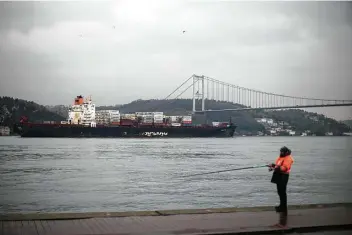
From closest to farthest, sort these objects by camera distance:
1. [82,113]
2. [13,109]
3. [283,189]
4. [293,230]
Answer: [293,230], [283,189], [13,109], [82,113]

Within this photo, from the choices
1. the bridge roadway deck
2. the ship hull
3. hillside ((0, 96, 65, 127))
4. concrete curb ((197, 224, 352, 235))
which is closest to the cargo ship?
the ship hull

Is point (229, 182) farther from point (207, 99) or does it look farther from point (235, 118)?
point (207, 99)

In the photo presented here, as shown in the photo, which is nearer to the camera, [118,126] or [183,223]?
[183,223]

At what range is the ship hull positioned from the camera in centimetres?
5938

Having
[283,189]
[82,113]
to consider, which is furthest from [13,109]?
Result: [82,113]

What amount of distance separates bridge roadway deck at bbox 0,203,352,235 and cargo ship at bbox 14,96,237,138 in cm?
5578

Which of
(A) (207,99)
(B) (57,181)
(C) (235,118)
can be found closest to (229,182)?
(B) (57,181)

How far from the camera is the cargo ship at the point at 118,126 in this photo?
197 ft

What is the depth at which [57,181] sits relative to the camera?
1073 cm

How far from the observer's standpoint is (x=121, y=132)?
63.5 metres

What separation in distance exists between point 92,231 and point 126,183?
6743 millimetres

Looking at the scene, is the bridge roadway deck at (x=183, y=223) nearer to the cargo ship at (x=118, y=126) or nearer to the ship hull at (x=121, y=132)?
the ship hull at (x=121, y=132)

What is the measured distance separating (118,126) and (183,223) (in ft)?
197

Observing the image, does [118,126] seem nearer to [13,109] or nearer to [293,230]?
[13,109]
